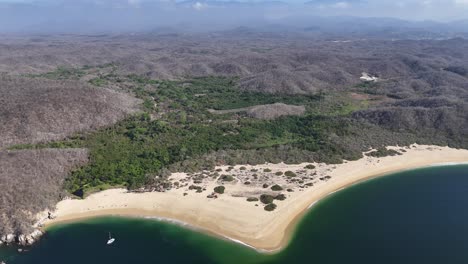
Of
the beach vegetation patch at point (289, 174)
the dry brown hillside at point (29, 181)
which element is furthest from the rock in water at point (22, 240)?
the beach vegetation patch at point (289, 174)

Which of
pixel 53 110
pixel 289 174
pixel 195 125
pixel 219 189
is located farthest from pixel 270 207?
pixel 53 110

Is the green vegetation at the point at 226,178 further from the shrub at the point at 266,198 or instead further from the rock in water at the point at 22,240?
the rock in water at the point at 22,240

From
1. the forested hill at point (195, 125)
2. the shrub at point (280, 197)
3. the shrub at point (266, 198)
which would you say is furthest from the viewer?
the forested hill at point (195, 125)

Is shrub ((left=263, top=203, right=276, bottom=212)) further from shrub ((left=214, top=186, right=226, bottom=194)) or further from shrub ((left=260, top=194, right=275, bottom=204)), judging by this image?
shrub ((left=214, top=186, right=226, bottom=194))

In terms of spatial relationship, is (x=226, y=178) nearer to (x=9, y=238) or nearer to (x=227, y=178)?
(x=227, y=178)

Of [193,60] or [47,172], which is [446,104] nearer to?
[47,172]

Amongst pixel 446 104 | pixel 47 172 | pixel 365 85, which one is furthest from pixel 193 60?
pixel 47 172
